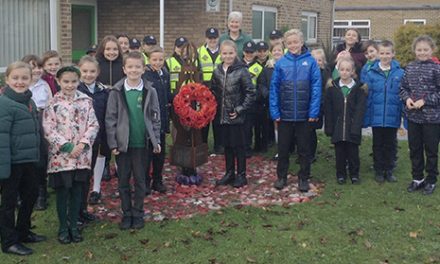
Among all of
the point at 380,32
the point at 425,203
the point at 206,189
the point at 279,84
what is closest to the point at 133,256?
the point at 206,189

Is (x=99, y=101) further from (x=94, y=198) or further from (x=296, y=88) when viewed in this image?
(x=296, y=88)

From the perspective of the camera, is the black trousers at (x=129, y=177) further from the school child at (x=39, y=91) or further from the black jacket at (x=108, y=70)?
the black jacket at (x=108, y=70)

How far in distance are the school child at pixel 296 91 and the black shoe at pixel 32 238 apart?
125 inches

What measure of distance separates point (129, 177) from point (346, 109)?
314 cm

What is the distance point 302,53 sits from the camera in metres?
7.17

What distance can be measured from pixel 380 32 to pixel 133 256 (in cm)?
3639

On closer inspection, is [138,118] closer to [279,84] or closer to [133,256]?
[133,256]

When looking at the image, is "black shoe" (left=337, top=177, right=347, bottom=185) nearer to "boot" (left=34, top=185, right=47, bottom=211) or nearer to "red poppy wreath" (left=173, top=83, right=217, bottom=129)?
"red poppy wreath" (left=173, top=83, right=217, bottom=129)

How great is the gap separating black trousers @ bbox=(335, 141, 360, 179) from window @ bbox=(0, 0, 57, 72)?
678 cm

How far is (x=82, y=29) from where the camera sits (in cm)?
1498

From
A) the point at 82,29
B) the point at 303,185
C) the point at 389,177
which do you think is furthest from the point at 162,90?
the point at 82,29

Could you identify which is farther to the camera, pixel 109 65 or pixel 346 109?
pixel 346 109

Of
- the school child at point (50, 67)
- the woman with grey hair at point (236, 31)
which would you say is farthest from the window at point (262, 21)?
the school child at point (50, 67)

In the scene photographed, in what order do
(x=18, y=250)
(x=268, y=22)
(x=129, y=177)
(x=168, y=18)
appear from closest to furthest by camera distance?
1. (x=18, y=250)
2. (x=129, y=177)
3. (x=168, y=18)
4. (x=268, y=22)
